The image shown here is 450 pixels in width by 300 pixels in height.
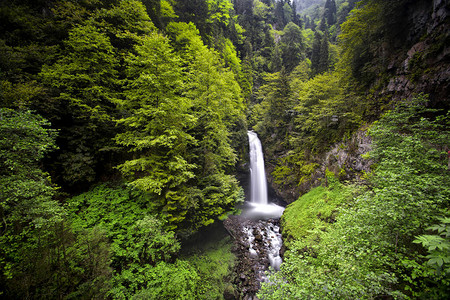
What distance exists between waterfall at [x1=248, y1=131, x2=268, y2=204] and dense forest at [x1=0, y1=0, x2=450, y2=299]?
679cm

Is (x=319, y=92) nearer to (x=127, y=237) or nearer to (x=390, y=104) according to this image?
(x=390, y=104)

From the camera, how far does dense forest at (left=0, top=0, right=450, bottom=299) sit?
345 cm

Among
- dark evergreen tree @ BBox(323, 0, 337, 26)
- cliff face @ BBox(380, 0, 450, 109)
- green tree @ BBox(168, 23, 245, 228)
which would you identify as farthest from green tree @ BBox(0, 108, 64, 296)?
dark evergreen tree @ BBox(323, 0, 337, 26)

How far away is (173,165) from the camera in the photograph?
7207 mm

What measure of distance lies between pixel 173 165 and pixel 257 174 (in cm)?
1447

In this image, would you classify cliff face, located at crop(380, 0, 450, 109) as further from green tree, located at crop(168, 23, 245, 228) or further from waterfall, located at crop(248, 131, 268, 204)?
waterfall, located at crop(248, 131, 268, 204)

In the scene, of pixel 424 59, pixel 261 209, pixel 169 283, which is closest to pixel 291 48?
pixel 424 59

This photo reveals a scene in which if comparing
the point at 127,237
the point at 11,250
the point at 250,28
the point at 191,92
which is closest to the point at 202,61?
the point at 191,92

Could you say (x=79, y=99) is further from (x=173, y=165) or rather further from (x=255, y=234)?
(x=255, y=234)

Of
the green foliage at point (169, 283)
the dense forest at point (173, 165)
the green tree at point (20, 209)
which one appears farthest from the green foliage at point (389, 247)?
the green tree at point (20, 209)

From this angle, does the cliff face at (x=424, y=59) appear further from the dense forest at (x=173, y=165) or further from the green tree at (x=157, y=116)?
the green tree at (x=157, y=116)

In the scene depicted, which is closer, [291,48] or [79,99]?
[79,99]

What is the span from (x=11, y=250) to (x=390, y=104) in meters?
16.1

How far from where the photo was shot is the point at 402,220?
318 centimetres
